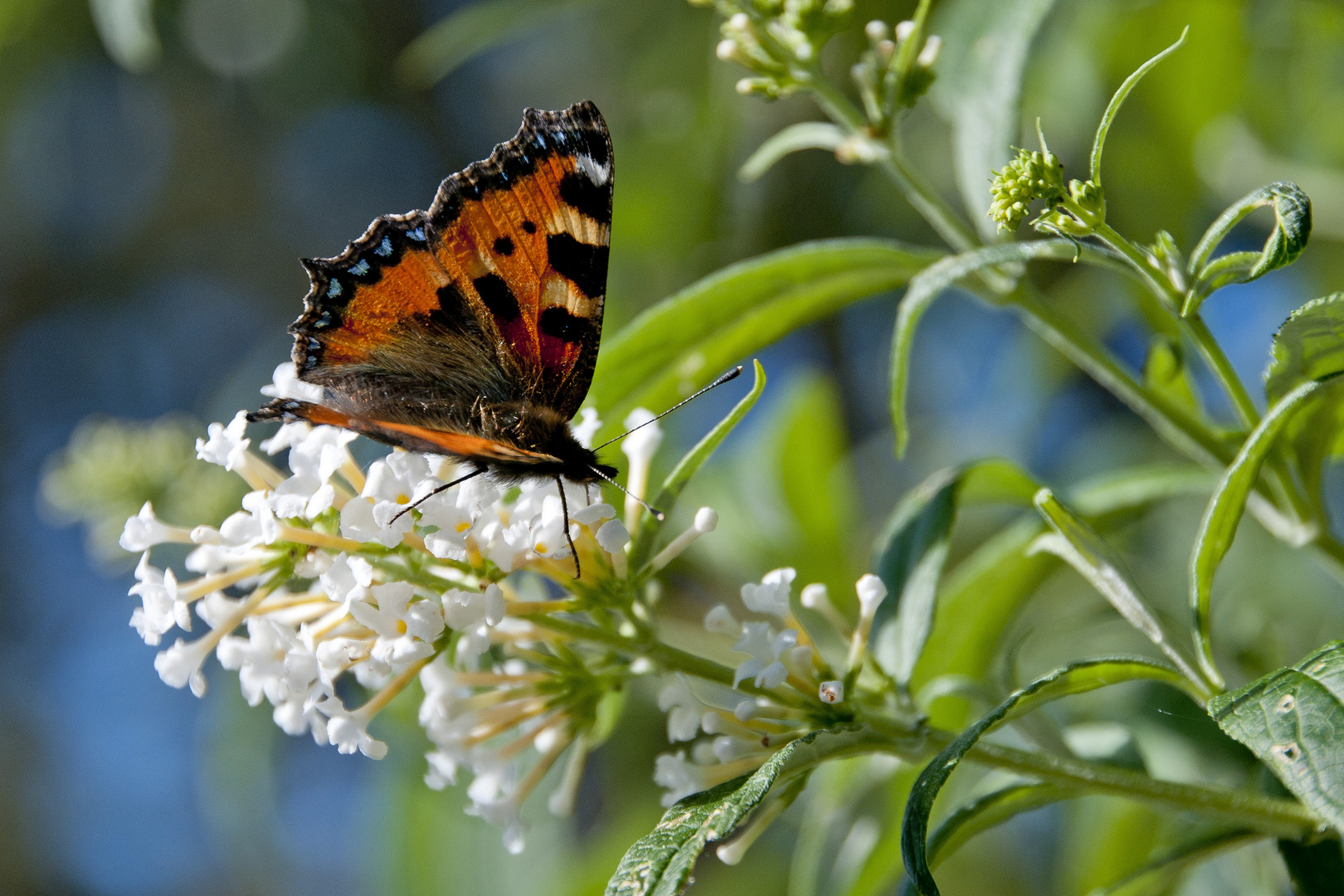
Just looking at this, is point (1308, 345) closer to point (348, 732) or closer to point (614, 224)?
point (348, 732)

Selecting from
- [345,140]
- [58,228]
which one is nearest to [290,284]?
[345,140]

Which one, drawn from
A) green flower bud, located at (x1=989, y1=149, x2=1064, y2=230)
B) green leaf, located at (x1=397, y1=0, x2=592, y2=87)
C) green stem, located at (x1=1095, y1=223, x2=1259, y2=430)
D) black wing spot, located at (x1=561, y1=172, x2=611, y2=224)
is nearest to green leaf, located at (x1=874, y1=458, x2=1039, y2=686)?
green stem, located at (x1=1095, y1=223, x2=1259, y2=430)

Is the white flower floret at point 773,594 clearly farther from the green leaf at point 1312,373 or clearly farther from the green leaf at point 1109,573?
the green leaf at point 1312,373

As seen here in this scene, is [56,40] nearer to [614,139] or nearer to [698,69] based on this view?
[614,139]

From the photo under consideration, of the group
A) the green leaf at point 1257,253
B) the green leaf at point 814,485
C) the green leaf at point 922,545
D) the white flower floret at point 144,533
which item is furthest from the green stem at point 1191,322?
the green leaf at point 814,485

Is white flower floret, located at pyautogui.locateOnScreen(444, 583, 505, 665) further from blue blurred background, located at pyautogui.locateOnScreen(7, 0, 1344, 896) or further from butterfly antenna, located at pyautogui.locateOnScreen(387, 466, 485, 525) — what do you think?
blue blurred background, located at pyautogui.locateOnScreen(7, 0, 1344, 896)
